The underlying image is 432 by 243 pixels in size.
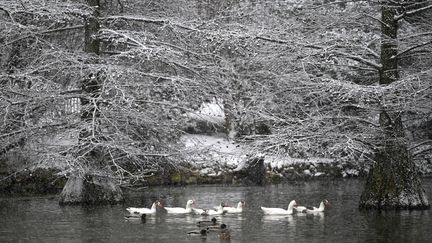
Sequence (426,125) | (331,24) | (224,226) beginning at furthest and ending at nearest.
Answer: (426,125)
(331,24)
(224,226)

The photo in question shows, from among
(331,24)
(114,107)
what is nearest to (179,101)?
(114,107)

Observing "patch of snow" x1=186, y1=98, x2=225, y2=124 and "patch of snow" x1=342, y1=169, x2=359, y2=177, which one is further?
"patch of snow" x1=342, y1=169, x2=359, y2=177

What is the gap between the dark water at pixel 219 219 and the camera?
1481 cm

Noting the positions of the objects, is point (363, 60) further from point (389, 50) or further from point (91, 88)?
point (91, 88)

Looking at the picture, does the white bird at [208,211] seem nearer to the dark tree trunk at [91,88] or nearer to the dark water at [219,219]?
the dark water at [219,219]

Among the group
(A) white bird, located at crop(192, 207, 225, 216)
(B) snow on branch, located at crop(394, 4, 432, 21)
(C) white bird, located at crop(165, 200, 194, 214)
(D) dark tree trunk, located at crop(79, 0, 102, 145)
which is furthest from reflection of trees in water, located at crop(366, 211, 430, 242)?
(D) dark tree trunk, located at crop(79, 0, 102, 145)

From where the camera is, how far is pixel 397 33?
2073cm

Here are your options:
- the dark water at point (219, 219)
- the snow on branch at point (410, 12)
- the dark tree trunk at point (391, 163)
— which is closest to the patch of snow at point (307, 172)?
the dark water at point (219, 219)

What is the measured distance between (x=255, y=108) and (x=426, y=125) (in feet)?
25.7

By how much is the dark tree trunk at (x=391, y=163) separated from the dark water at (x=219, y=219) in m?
0.63

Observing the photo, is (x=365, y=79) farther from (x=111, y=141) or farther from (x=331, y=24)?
(x=111, y=141)

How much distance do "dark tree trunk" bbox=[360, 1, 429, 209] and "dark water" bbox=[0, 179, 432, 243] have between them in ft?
2.06

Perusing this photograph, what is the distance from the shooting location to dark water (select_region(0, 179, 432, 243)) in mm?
14812

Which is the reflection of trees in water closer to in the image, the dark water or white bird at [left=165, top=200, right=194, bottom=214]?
the dark water
